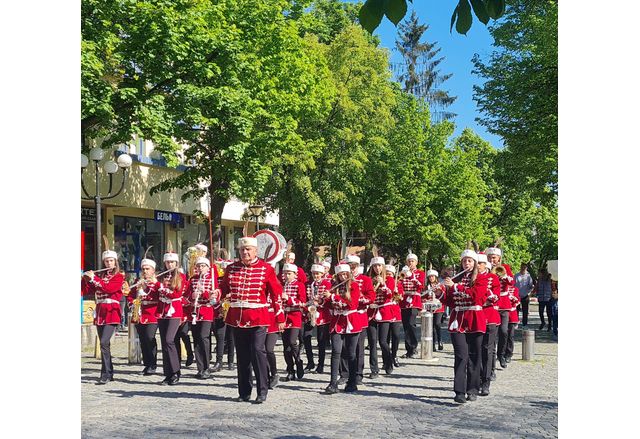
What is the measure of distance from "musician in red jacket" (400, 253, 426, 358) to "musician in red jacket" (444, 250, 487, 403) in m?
5.21

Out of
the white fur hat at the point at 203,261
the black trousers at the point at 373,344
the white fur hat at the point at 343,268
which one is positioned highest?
the white fur hat at the point at 203,261

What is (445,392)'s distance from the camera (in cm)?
1216

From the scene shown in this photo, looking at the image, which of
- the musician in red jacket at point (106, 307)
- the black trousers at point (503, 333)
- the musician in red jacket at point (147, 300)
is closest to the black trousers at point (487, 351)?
the black trousers at point (503, 333)

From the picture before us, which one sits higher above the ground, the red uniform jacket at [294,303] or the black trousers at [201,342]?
the red uniform jacket at [294,303]

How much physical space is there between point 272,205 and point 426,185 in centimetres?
1068

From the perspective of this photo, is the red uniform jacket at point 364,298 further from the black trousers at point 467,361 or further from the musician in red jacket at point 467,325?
the black trousers at point 467,361

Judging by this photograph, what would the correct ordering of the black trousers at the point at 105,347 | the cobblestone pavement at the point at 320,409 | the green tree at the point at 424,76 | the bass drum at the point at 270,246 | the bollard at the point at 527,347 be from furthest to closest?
the green tree at the point at 424,76 → the bollard at the point at 527,347 → the bass drum at the point at 270,246 → the black trousers at the point at 105,347 → the cobblestone pavement at the point at 320,409

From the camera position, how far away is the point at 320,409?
1057 cm

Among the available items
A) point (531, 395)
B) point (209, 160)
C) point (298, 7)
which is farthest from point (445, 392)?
point (298, 7)

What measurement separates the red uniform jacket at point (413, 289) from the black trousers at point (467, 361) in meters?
5.34

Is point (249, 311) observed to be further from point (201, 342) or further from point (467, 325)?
point (467, 325)

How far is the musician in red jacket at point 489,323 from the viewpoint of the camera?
38.5 ft

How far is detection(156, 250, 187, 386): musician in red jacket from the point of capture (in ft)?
41.7

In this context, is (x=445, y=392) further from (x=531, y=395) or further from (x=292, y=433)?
(x=292, y=433)
